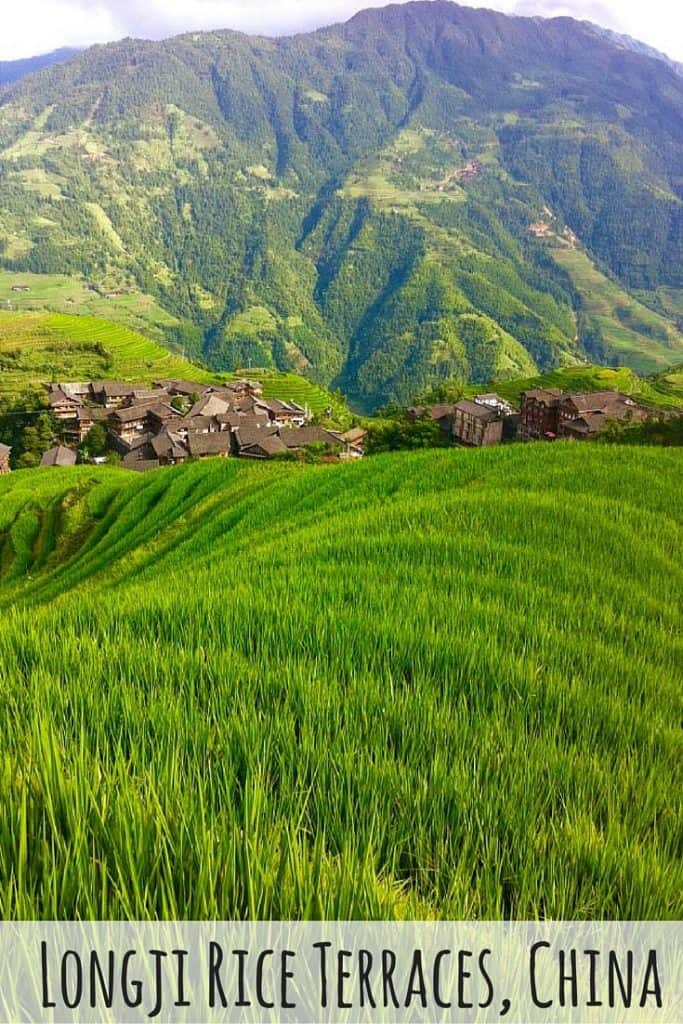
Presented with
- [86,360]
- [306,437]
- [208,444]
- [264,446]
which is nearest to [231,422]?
[208,444]

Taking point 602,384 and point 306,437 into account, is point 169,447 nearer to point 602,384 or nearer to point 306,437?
point 306,437

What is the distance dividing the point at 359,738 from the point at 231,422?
95200 millimetres

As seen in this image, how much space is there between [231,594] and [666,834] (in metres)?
2.83

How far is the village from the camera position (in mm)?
81812

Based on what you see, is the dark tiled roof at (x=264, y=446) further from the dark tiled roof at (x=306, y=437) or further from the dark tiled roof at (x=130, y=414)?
the dark tiled roof at (x=130, y=414)

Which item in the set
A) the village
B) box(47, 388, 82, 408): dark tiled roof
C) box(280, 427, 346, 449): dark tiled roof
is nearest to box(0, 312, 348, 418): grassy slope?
box(47, 388, 82, 408): dark tiled roof

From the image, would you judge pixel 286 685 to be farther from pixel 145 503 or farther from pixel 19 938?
pixel 145 503

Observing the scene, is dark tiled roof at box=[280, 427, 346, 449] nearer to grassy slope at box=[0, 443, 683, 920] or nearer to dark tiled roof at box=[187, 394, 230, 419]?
dark tiled roof at box=[187, 394, 230, 419]

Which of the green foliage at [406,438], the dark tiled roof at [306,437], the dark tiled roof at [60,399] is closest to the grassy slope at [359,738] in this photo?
the green foliage at [406,438]

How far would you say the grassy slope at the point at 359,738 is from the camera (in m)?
1.42

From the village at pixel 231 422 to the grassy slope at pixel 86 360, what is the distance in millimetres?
17597

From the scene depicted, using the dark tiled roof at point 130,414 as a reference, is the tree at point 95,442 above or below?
below

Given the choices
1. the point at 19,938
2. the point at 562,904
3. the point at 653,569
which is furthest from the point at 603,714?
the point at 653,569

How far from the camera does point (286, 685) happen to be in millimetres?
2668
